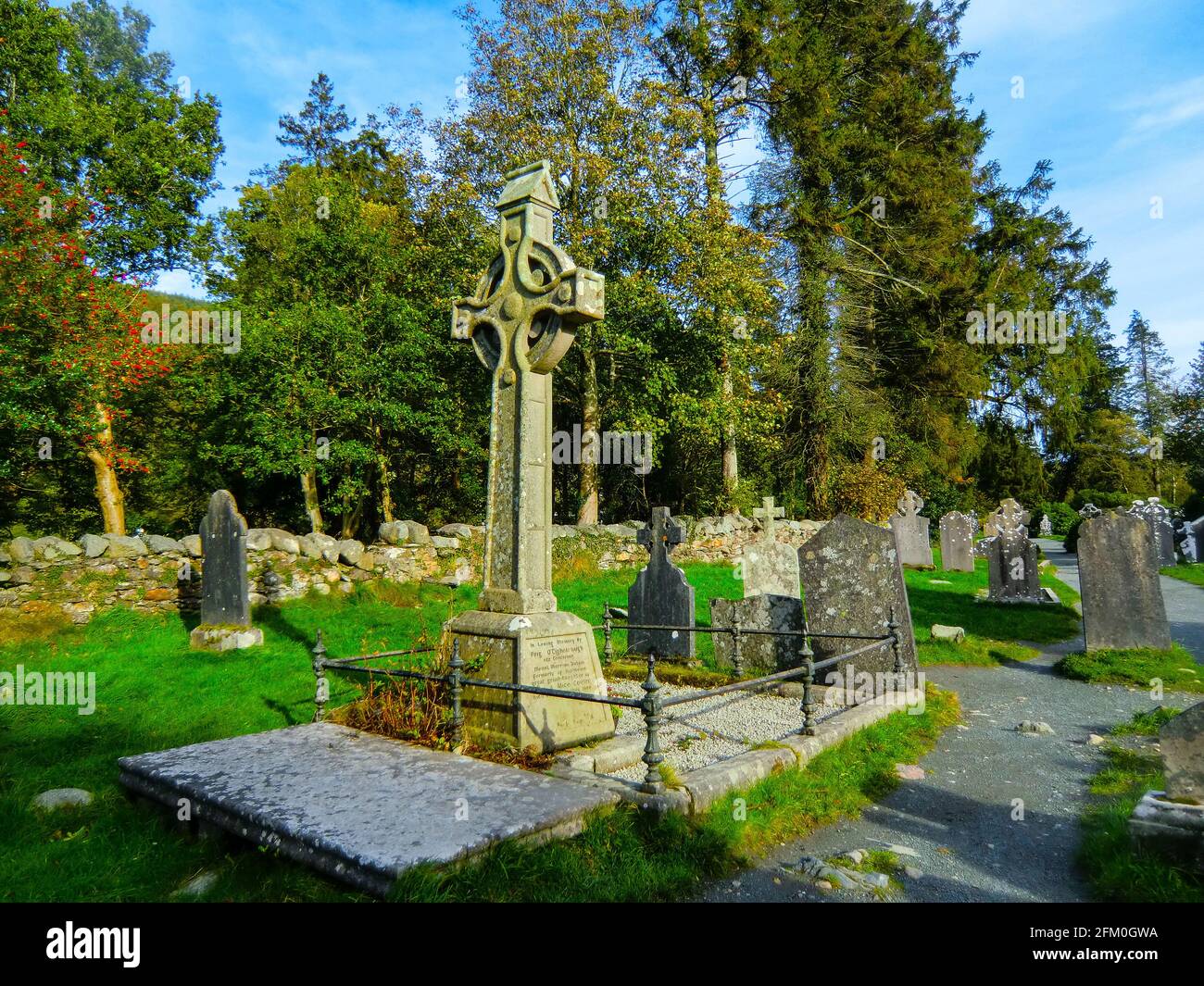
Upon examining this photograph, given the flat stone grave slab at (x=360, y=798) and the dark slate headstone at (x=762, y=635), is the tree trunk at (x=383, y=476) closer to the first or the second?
the dark slate headstone at (x=762, y=635)

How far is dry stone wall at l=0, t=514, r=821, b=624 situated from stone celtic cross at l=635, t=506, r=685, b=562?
8.82 feet

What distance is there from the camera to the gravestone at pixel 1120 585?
9070 millimetres

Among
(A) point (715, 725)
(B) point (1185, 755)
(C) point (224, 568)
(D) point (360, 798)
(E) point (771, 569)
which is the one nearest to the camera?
(B) point (1185, 755)

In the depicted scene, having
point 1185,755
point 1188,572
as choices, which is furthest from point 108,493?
point 1188,572

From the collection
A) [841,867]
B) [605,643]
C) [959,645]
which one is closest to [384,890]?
[841,867]

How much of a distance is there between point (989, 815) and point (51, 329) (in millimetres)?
14594

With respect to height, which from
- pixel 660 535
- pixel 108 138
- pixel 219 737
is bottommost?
pixel 219 737

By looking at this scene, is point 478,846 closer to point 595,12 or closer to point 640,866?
point 640,866

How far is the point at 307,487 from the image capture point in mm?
17469

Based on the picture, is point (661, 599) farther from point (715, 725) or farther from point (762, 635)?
point (715, 725)

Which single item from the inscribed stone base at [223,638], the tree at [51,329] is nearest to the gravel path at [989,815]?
the inscribed stone base at [223,638]

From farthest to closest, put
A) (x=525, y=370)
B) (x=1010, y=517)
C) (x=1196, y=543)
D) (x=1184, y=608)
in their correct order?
(x=1196, y=543) → (x=1010, y=517) → (x=1184, y=608) → (x=525, y=370)

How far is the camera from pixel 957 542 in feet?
62.8

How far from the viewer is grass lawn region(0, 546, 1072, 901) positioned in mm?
3479
